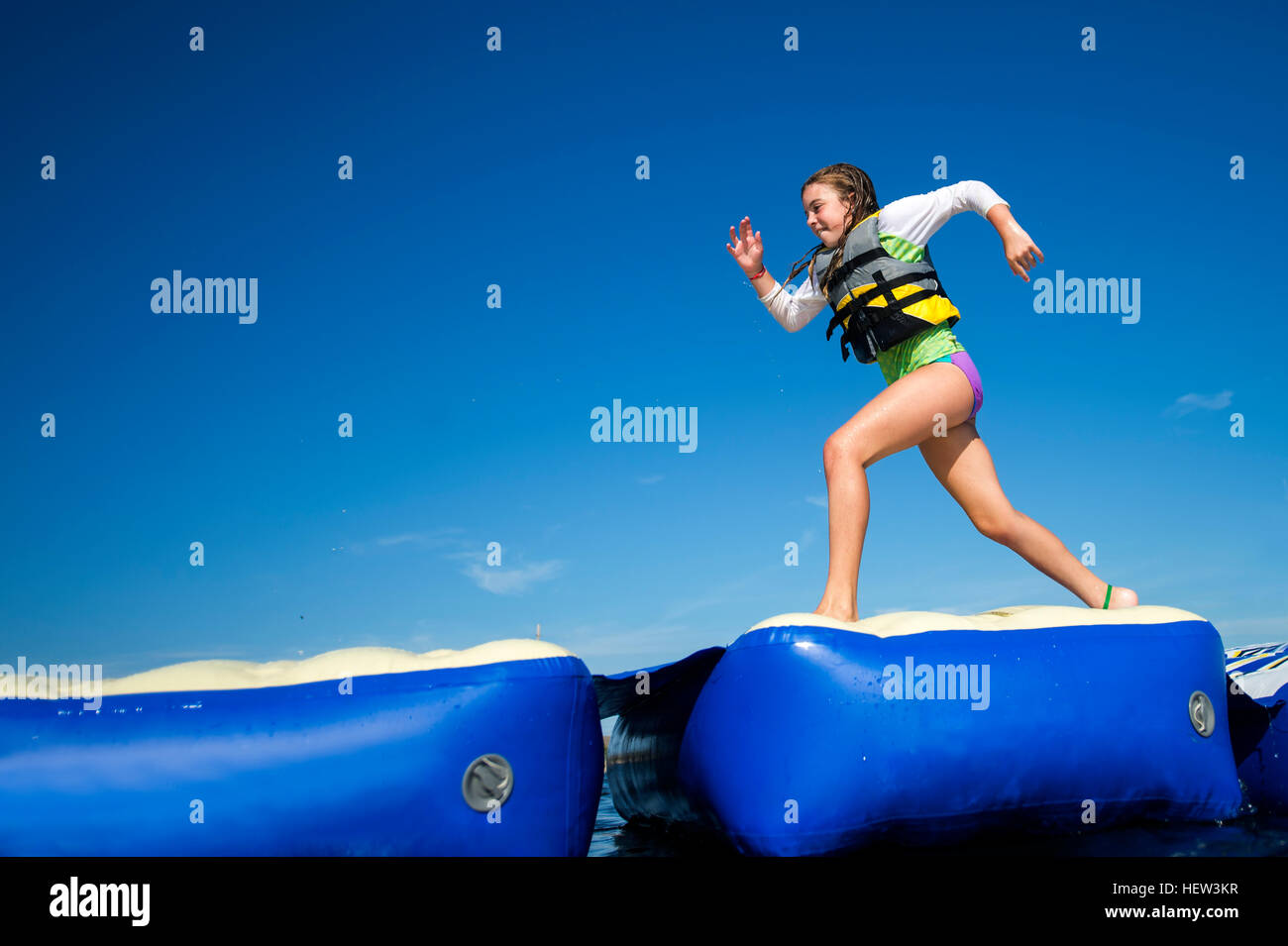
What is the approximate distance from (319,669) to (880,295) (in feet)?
6.74

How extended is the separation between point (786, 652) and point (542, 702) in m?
0.64

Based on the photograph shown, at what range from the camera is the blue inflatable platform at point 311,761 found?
2.11 meters

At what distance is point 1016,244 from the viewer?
2.97 m

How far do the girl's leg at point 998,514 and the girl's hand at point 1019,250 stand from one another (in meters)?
0.56

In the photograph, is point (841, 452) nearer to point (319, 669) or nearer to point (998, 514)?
point (998, 514)

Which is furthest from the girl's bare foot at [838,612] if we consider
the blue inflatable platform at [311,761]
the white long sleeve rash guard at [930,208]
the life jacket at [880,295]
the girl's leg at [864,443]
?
the white long sleeve rash guard at [930,208]

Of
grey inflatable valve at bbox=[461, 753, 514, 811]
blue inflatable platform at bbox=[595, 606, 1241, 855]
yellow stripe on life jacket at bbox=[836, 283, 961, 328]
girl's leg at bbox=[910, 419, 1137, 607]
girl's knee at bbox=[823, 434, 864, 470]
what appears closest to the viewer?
grey inflatable valve at bbox=[461, 753, 514, 811]

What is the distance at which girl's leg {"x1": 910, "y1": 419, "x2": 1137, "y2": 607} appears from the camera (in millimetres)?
3240

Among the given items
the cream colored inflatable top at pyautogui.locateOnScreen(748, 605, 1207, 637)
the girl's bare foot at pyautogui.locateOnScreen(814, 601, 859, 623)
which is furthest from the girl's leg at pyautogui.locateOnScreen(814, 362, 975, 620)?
the cream colored inflatable top at pyautogui.locateOnScreen(748, 605, 1207, 637)

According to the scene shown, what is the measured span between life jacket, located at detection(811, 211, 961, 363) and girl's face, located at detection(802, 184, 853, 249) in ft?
0.23

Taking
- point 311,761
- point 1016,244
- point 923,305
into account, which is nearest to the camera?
point 311,761

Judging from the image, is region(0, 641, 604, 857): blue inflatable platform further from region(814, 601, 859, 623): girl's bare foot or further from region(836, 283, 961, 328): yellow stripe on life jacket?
region(836, 283, 961, 328): yellow stripe on life jacket

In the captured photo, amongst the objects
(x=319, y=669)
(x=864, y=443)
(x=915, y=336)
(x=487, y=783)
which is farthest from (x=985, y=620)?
(x=319, y=669)
